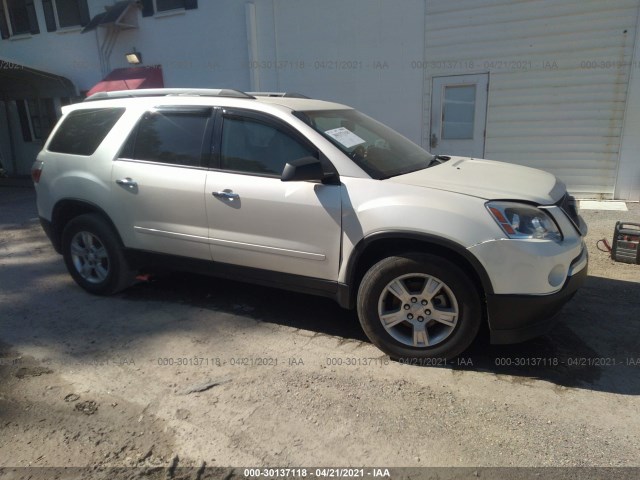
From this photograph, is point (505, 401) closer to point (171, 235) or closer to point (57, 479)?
point (57, 479)

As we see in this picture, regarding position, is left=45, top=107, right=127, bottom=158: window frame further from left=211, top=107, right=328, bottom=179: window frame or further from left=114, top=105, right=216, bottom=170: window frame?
left=211, top=107, right=328, bottom=179: window frame

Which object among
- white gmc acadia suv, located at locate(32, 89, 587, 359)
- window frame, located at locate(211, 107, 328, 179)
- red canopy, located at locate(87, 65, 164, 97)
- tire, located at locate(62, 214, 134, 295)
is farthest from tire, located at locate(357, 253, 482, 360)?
red canopy, located at locate(87, 65, 164, 97)

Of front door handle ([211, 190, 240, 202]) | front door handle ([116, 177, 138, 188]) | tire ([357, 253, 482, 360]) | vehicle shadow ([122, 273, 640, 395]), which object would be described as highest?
front door handle ([116, 177, 138, 188])

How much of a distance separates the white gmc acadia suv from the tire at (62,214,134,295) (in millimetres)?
13

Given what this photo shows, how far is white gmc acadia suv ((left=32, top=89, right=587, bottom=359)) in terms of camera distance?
2967mm

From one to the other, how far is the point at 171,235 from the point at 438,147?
676cm

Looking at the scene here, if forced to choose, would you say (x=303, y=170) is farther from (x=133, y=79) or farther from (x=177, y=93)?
(x=133, y=79)

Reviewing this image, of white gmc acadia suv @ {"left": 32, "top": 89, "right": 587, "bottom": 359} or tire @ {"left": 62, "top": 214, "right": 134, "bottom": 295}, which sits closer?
white gmc acadia suv @ {"left": 32, "top": 89, "right": 587, "bottom": 359}

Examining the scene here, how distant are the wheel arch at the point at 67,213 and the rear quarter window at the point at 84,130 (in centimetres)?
47

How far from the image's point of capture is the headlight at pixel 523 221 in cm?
290

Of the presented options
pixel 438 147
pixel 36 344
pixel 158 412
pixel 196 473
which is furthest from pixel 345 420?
pixel 438 147

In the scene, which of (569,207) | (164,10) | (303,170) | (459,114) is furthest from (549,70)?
(164,10)

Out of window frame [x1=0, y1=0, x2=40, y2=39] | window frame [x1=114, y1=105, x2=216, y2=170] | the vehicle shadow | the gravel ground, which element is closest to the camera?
the gravel ground

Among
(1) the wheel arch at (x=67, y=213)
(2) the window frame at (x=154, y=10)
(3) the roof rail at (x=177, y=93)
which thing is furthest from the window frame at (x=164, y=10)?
(1) the wheel arch at (x=67, y=213)
